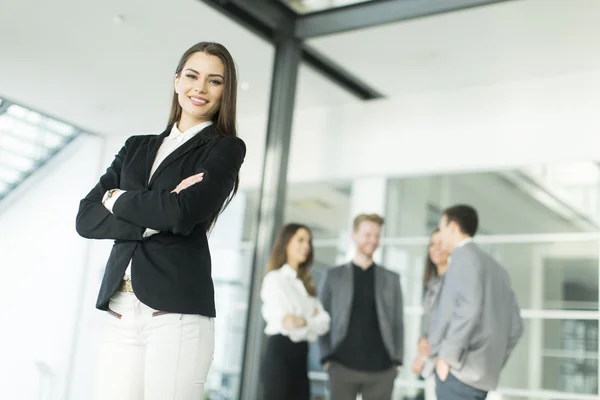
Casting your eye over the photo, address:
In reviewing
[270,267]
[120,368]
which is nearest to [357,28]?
[270,267]

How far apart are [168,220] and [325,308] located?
11.3 ft

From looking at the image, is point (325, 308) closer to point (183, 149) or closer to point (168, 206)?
point (183, 149)

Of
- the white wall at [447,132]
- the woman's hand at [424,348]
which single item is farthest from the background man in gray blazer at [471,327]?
the white wall at [447,132]

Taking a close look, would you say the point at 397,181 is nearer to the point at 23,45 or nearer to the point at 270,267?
the point at 270,267

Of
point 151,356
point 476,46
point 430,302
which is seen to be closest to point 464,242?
point 430,302

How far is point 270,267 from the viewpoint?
5012 millimetres

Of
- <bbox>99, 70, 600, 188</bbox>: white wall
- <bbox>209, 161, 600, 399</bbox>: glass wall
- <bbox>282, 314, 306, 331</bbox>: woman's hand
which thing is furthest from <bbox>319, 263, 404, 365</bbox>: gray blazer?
<bbox>99, 70, 600, 188</bbox>: white wall

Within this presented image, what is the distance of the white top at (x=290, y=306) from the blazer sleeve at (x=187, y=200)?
9.22 feet

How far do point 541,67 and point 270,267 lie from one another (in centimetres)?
279

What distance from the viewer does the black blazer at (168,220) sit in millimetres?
1758

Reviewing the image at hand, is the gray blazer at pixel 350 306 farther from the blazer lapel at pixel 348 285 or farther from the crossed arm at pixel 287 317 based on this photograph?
the crossed arm at pixel 287 317

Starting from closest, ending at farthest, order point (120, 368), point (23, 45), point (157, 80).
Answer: point (120, 368)
point (23, 45)
point (157, 80)

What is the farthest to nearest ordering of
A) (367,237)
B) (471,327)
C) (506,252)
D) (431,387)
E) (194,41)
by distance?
(506,252) < (194,41) < (367,237) < (431,387) < (471,327)

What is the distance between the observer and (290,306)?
4703 mm
